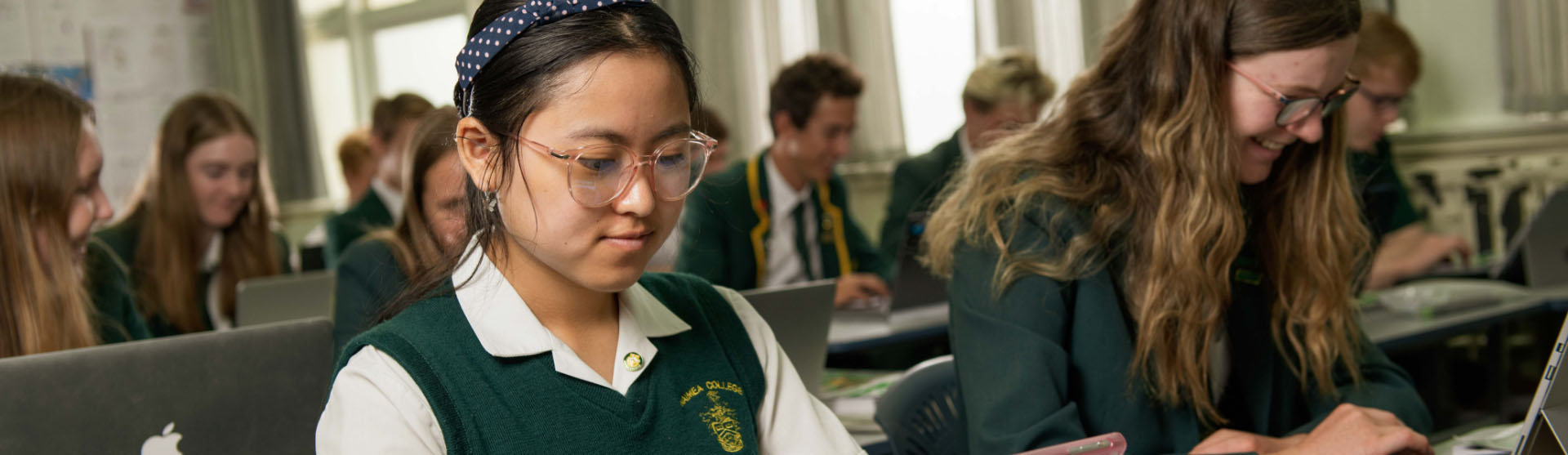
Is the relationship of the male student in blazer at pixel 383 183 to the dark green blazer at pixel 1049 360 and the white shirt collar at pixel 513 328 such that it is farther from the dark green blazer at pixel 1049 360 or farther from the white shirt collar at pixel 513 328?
the white shirt collar at pixel 513 328

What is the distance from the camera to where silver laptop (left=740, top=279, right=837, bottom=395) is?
2049mm

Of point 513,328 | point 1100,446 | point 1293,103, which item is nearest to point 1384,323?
point 1293,103

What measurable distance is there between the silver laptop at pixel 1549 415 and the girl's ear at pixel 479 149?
98cm

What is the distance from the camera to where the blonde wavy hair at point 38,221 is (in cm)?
188

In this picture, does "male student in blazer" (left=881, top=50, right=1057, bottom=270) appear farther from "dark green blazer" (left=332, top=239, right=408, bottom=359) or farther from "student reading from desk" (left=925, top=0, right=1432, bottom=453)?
"student reading from desk" (left=925, top=0, right=1432, bottom=453)

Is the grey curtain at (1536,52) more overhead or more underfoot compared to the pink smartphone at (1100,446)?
more overhead

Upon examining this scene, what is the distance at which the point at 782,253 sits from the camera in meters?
4.03

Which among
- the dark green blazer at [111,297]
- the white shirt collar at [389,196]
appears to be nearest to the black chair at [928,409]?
the dark green blazer at [111,297]

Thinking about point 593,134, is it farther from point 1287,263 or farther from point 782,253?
point 782,253

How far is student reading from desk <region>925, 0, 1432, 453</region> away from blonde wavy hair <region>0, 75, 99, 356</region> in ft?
4.29

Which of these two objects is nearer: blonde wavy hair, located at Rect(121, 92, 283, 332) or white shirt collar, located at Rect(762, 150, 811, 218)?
blonde wavy hair, located at Rect(121, 92, 283, 332)

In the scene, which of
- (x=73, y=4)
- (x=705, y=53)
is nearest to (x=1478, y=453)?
(x=705, y=53)

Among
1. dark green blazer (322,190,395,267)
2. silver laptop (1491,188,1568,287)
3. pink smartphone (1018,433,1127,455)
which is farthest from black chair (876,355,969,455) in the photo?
dark green blazer (322,190,395,267)

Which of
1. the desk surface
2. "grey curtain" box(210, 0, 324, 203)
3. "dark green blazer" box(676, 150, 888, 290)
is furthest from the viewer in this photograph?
"grey curtain" box(210, 0, 324, 203)
